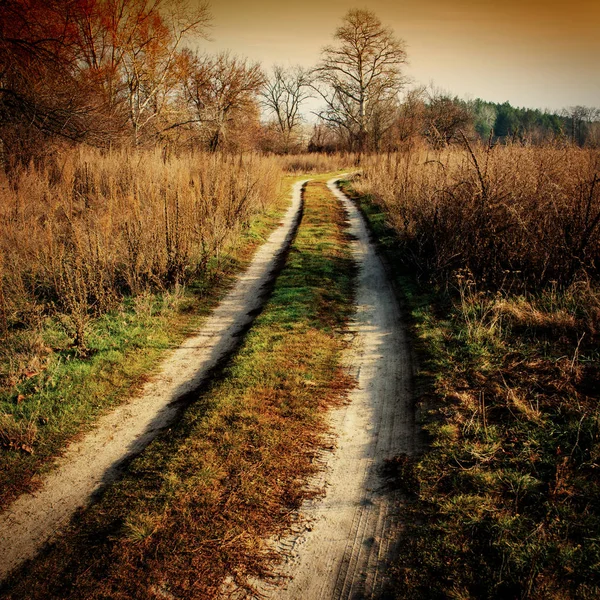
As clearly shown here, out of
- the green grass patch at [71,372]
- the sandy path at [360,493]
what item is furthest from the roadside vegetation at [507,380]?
the green grass patch at [71,372]

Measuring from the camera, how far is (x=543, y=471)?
3.66 m

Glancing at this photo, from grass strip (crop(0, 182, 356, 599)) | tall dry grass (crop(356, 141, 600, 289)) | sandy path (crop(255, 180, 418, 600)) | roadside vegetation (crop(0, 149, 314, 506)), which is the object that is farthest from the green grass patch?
tall dry grass (crop(356, 141, 600, 289))

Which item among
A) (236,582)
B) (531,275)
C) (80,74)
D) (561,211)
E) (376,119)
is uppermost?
(376,119)

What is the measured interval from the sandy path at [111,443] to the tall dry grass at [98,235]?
167cm

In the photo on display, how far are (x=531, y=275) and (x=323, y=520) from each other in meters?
5.92

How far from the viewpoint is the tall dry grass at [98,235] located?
7.24 meters

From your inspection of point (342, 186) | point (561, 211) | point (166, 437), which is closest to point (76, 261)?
point (166, 437)

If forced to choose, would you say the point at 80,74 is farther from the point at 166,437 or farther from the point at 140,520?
the point at 140,520

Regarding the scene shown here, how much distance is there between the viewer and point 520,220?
6605 mm

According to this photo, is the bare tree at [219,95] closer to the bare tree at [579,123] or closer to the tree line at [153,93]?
the tree line at [153,93]

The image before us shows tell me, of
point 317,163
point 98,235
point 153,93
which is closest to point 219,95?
point 153,93

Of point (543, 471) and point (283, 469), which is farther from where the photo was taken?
point (283, 469)

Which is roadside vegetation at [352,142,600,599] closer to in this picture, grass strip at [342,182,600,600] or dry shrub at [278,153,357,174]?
grass strip at [342,182,600,600]

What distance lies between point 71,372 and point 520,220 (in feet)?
23.5
